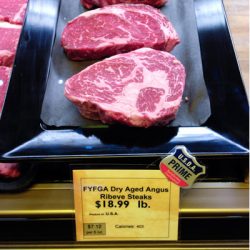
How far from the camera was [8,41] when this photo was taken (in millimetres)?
1416

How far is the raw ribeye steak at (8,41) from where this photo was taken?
1354 mm

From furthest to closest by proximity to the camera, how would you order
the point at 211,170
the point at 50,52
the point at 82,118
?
the point at 50,52
the point at 82,118
the point at 211,170

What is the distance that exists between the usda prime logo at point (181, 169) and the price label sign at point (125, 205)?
0.05 feet

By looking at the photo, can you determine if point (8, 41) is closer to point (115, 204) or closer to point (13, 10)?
point (13, 10)

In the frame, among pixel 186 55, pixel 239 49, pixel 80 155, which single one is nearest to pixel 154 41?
pixel 186 55

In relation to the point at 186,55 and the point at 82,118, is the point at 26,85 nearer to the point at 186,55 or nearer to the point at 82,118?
the point at 82,118

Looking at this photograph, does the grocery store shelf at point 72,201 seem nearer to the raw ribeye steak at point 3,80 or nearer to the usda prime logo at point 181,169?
the usda prime logo at point 181,169

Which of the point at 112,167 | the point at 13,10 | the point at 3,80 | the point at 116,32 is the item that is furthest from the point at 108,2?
the point at 112,167

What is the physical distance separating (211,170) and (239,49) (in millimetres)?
524

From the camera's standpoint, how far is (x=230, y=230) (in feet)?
3.23

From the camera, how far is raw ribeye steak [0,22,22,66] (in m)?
1.35

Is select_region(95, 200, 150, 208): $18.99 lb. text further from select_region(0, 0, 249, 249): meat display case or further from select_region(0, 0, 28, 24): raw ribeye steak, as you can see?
select_region(0, 0, 28, 24): raw ribeye steak

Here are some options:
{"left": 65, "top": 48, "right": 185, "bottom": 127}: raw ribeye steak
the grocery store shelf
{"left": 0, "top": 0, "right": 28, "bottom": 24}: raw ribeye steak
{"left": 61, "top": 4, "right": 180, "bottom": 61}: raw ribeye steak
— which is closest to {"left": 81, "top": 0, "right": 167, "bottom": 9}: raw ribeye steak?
{"left": 61, "top": 4, "right": 180, "bottom": 61}: raw ribeye steak

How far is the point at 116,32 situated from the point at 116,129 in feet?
1.43
